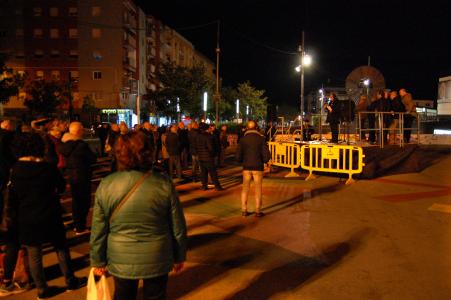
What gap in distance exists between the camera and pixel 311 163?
15.2m

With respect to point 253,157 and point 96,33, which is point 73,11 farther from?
point 253,157

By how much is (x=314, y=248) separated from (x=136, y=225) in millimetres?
4384

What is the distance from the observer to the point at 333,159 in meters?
14.9

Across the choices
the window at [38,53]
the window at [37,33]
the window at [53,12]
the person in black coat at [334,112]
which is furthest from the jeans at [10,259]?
the window at [37,33]

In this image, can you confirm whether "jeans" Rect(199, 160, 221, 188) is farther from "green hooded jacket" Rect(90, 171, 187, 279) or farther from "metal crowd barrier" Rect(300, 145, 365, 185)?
"green hooded jacket" Rect(90, 171, 187, 279)

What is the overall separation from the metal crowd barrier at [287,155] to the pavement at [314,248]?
3.31 metres

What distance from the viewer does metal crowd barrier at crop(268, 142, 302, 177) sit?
1588cm

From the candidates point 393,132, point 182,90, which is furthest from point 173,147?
point 182,90

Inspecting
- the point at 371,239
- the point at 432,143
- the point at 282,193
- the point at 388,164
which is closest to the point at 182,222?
the point at 371,239

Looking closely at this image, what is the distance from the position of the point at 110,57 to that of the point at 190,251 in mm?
59059

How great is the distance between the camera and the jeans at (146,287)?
3443mm

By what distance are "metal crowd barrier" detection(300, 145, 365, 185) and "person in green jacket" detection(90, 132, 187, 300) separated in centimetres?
1146

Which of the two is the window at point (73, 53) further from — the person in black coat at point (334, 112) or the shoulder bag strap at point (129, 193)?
the shoulder bag strap at point (129, 193)

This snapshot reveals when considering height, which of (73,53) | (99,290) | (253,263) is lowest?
(253,263)
